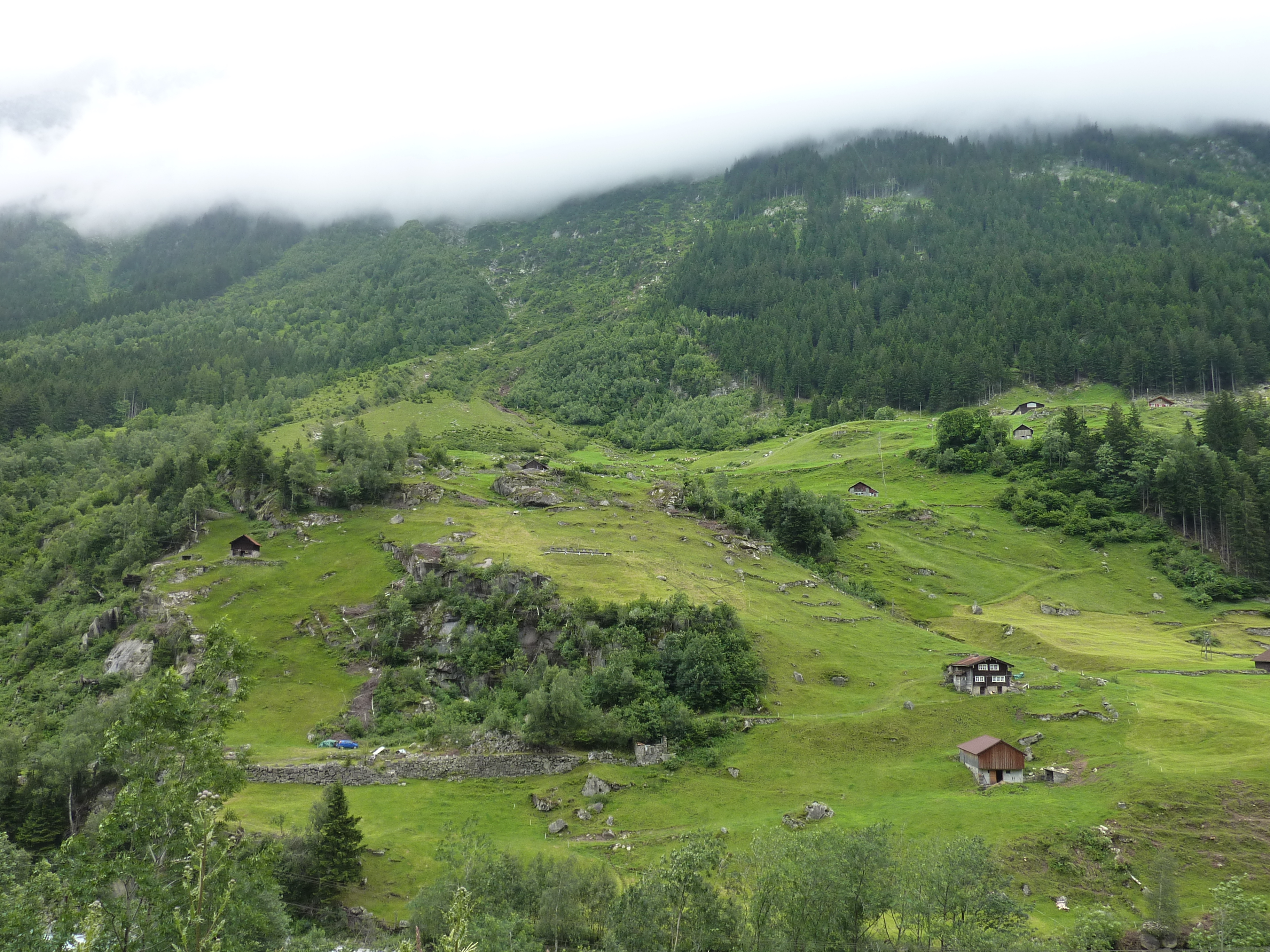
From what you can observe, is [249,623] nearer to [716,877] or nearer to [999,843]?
[716,877]

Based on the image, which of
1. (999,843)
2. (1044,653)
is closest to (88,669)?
(999,843)

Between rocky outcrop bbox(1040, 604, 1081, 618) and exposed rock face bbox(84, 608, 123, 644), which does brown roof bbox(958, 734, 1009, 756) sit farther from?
exposed rock face bbox(84, 608, 123, 644)

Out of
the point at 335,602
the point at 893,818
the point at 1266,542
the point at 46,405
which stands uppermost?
the point at 46,405

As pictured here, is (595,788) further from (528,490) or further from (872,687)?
(528,490)

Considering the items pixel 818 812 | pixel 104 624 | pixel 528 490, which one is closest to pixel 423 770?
pixel 818 812

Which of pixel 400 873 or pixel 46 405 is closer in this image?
pixel 400 873

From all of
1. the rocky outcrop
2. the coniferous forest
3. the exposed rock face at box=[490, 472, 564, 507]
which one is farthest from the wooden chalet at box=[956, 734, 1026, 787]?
the exposed rock face at box=[490, 472, 564, 507]
